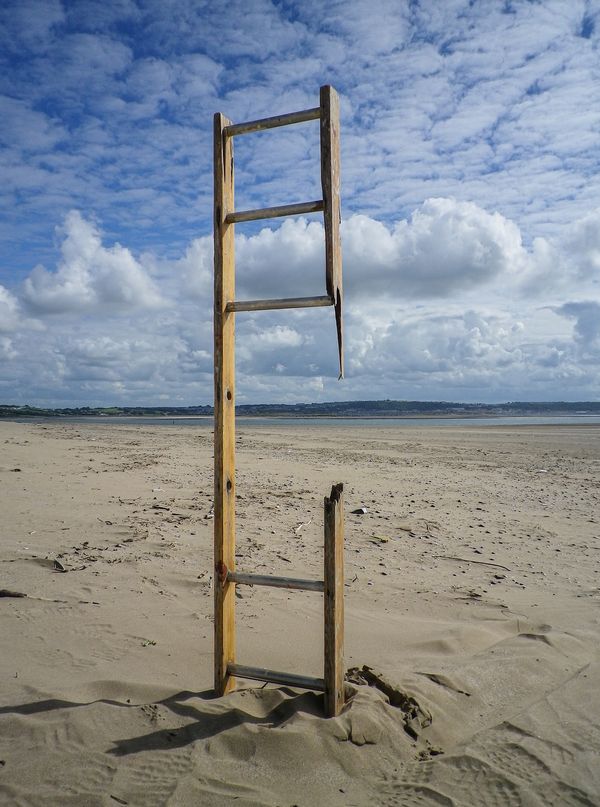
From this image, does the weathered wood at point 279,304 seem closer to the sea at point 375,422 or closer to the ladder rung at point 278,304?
the ladder rung at point 278,304

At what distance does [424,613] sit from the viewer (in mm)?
5504

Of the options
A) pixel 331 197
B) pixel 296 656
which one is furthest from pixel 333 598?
pixel 331 197

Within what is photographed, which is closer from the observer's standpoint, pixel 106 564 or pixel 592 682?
pixel 592 682

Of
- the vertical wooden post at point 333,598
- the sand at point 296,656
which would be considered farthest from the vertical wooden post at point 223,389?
the vertical wooden post at point 333,598

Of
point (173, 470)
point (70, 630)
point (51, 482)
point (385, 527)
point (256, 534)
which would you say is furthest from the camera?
point (173, 470)

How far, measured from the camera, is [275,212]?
345 centimetres

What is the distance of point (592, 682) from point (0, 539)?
682cm

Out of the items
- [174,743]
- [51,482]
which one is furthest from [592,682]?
[51,482]

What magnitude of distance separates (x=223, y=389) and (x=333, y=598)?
148 cm

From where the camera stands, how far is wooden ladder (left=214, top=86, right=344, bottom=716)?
3293mm

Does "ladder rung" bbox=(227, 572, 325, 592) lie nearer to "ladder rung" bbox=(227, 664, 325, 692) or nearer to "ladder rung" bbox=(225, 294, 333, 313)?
"ladder rung" bbox=(227, 664, 325, 692)

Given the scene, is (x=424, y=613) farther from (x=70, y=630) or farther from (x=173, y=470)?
(x=173, y=470)

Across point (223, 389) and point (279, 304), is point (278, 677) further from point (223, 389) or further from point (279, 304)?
point (279, 304)

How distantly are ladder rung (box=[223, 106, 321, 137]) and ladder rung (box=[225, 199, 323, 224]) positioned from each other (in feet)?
1.68
